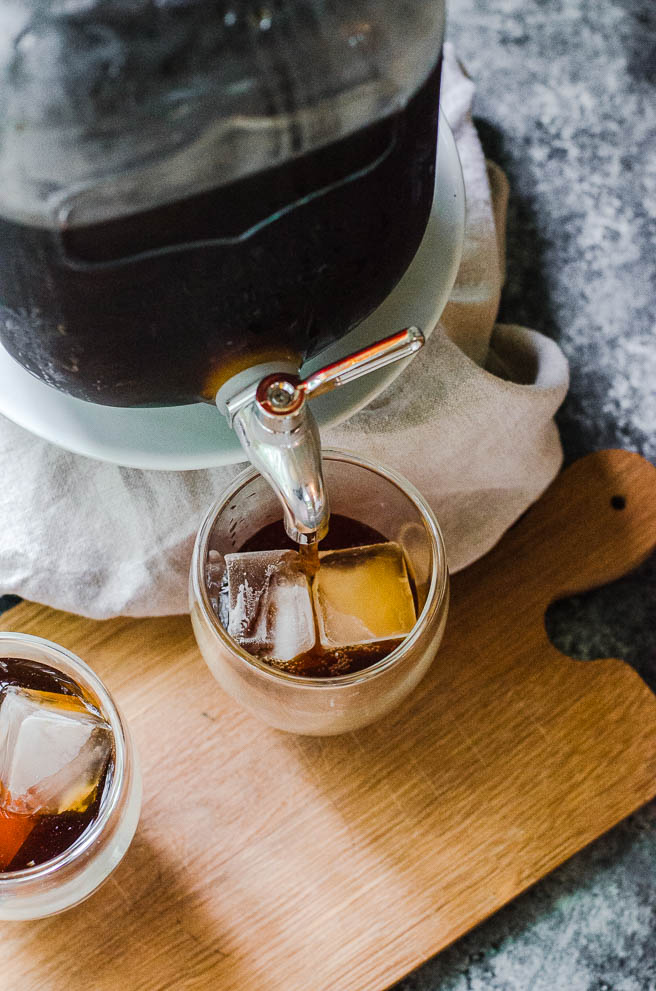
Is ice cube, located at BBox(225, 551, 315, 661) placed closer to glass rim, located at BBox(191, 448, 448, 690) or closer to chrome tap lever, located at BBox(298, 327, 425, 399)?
glass rim, located at BBox(191, 448, 448, 690)

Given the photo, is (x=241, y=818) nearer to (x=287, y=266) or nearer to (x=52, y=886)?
(x=52, y=886)

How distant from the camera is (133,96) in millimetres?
327

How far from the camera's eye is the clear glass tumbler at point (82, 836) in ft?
1.69

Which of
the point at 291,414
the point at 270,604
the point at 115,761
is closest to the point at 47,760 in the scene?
the point at 115,761

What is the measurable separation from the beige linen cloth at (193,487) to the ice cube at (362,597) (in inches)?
3.6

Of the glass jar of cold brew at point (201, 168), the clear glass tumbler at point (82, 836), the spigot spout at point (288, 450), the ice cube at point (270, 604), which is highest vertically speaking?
the glass jar of cold brew at point (201, 168)

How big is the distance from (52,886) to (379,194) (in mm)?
393

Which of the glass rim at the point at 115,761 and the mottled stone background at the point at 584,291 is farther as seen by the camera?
the mottled stone background at the point at 584,291

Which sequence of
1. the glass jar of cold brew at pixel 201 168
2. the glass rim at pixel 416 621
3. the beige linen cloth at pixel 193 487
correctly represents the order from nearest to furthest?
the glass jar of cold brew at pixel 201 168 → the glass rim at pixel 416 621 → the beige linen cloth at pixel 193 487

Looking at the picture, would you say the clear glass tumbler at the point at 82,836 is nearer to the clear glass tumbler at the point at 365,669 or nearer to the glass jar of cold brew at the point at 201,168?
the clear glass tumbler at the point at 365,669

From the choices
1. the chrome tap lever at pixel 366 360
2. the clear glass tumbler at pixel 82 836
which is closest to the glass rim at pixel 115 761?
the clear glass tumbler at pixel 82 836

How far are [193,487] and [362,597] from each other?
0.51 ft

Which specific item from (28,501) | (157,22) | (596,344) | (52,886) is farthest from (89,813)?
(596,344)

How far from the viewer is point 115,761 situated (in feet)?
1.82
